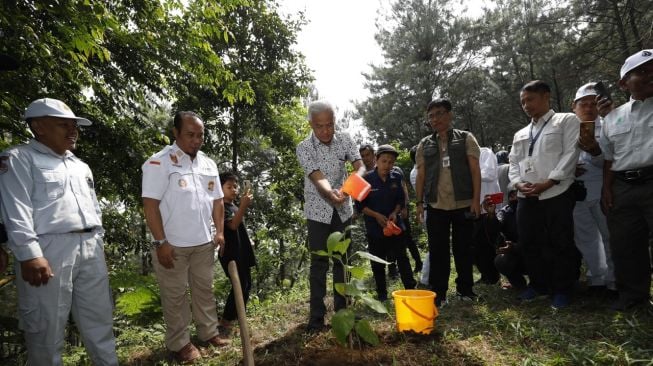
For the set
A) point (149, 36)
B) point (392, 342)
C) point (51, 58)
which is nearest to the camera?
point (392, 342)

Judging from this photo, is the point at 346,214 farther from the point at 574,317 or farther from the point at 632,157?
the point at 632,157

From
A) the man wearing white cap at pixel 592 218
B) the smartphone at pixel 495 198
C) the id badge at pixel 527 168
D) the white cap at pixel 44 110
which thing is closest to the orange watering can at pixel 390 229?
the smartphone at pixel 495 198

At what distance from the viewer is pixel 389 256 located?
4.66 metres

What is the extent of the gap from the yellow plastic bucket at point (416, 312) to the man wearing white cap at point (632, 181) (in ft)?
5.68

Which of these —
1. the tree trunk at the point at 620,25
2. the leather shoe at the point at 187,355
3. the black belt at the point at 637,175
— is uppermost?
the tree trunk at the point at 620,25

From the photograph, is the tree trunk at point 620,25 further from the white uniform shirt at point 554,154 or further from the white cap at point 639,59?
the white cap at point 639,59

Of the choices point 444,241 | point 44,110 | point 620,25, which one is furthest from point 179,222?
point 620,25

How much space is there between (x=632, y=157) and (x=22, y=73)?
18.3 ft

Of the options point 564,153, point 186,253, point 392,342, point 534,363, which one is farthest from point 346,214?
point 564,153

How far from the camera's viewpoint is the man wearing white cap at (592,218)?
11.9ft

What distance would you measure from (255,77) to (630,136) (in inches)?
298

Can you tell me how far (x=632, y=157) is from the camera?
9.69 ft

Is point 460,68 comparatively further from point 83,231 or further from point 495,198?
point 83,231

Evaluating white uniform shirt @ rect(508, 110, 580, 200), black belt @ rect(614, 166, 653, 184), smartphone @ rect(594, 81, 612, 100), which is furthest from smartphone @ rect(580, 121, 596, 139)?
smartphone @ rect(594, 81, 612, 100)
